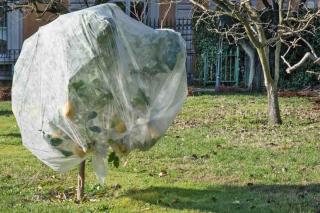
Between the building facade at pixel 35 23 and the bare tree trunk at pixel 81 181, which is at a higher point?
the building facade at pixel 35 23

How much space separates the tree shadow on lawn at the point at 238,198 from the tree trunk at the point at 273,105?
4.31 metres

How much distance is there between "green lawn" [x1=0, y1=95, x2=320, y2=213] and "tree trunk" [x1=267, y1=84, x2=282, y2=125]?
0.63 feet

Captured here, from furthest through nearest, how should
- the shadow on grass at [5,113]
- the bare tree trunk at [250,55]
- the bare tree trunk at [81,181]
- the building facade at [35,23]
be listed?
the building facade at [35,23]
the bare tree trunk at [250,55]
the shadow on grass at [5,113]
the bare tree trunk at [81,181]

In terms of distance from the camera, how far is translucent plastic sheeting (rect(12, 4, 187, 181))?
636cm

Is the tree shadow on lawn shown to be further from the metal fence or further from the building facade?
the metal fence

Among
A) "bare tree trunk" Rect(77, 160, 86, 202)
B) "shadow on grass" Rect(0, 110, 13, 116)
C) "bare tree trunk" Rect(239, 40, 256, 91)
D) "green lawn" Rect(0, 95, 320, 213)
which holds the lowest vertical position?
"shadow on grass" Rect(0, 110, 13, 116)

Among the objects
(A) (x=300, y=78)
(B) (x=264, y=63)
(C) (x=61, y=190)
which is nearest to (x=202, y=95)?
(A) (x=300, y=78)


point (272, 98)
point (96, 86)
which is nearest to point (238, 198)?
point (96, 86)

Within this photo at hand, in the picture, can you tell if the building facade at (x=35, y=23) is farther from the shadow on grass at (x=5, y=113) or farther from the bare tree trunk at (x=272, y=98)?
the bare tree trunk at (x=272, y=98)

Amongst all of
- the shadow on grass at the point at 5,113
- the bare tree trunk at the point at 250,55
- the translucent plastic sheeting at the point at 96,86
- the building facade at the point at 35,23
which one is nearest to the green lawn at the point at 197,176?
the translucent plastic sheeting at the point at 96,86

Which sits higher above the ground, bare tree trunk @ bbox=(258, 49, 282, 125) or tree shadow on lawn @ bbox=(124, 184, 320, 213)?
bare tree trunk @ bbox=(258, 49, 282, 125)

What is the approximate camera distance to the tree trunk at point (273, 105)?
11.9m

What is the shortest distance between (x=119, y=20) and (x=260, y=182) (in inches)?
104

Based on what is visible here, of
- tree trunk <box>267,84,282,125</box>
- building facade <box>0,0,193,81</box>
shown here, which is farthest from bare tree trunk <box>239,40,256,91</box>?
tree trunk <box>267,84,282,125</box>
